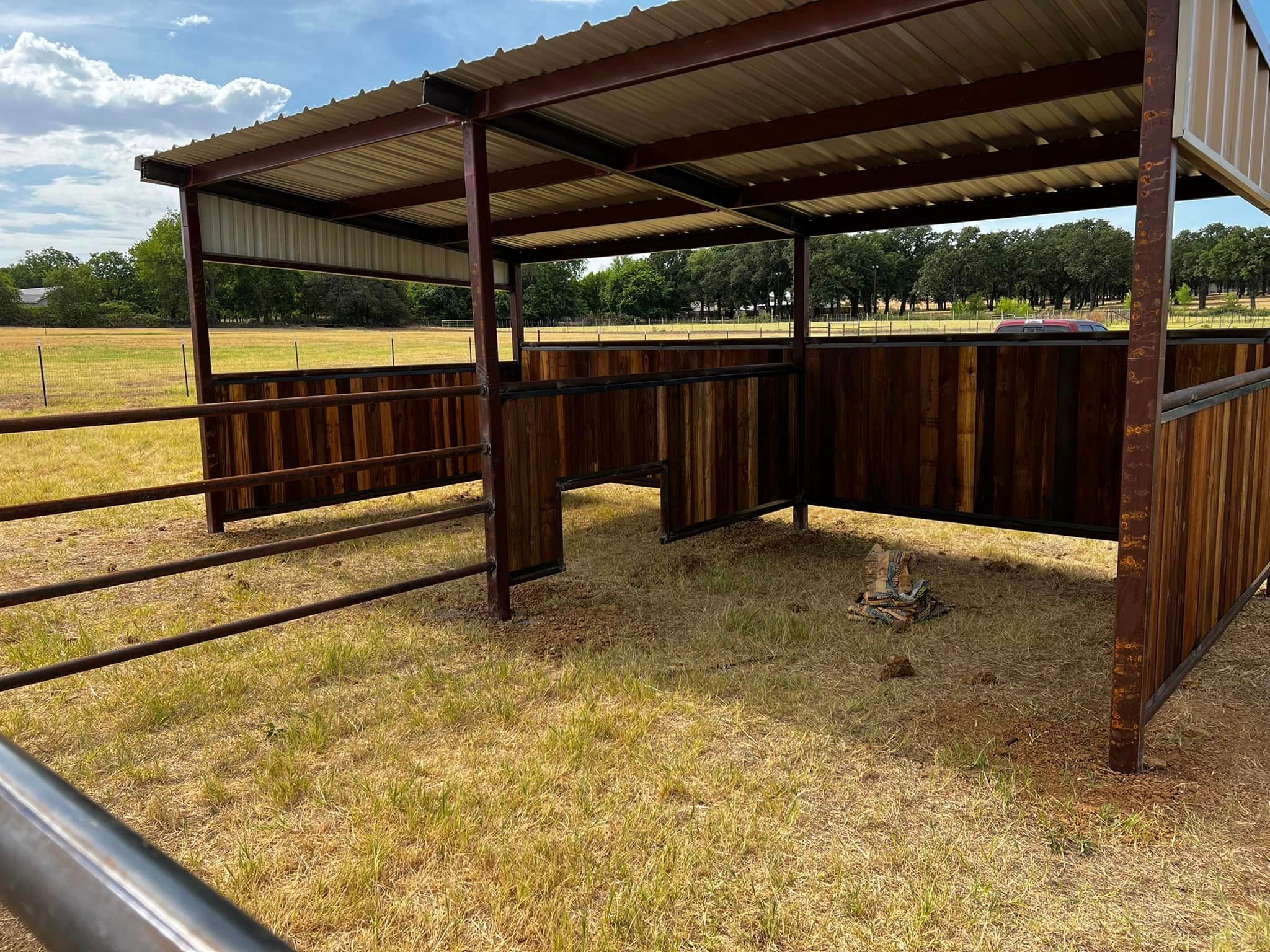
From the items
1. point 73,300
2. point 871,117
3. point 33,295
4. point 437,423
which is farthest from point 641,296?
point 871,117

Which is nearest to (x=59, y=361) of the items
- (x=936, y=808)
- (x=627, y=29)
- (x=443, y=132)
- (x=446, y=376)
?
(x=446, y=376)

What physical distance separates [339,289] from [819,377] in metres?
47.7

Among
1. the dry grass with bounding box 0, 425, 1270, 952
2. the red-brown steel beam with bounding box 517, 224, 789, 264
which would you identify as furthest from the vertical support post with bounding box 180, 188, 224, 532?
the red-brown steel beam with bounding box 517, 224, 789, 264

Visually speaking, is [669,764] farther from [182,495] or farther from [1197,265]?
[1197,265]

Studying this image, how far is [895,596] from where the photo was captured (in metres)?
4.91

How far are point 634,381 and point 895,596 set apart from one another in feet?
6.85

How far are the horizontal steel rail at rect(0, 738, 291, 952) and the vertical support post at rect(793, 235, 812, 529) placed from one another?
21.6 ft

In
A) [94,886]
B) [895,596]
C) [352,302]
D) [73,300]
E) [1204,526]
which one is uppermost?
[73,300]

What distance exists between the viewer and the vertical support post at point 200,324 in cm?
652

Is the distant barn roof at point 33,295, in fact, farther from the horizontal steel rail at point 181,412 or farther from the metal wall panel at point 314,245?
the horizontal steel rail at point 181,412

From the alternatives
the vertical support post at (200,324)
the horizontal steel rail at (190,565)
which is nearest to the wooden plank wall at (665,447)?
the horizontal steel rail at (190,565)

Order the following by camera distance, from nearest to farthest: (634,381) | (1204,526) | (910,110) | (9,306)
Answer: (1204,526) → (910,110) → (634,381) → (9,306)

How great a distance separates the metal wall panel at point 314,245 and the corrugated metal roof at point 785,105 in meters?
0.36

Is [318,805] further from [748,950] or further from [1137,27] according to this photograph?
[1137,27]
